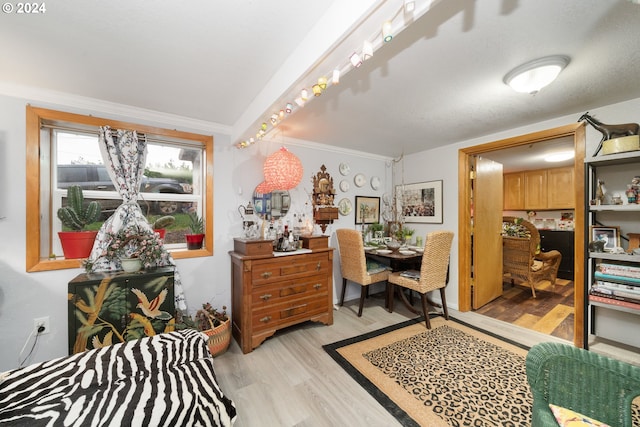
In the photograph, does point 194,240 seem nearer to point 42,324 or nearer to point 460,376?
point 42,324

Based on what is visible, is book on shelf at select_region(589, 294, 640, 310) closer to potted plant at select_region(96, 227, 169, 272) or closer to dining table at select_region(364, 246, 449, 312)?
dining table at select_region(364, 246, 449, 312)

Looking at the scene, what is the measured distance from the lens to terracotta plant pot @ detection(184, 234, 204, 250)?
2.48 meters

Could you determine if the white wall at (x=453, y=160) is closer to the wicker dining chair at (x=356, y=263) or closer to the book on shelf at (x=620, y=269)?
the book on shelf at (x=620, y=269)

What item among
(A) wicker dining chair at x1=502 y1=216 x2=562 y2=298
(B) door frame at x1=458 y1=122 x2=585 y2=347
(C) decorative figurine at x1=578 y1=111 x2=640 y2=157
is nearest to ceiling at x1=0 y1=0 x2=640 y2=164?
(C) decorative figurine at x1=578 y1=111 x2=640 y2=157

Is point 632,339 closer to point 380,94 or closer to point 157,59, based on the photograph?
point 380,94

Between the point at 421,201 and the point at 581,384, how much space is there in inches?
112

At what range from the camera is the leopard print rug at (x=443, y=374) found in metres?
1.55

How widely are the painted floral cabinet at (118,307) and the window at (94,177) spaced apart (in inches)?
16.9

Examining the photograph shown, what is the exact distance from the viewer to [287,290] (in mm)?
2459

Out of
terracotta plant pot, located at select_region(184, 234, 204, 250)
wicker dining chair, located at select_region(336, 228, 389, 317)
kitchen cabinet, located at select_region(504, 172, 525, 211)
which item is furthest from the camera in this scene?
kitchen cabinet, located at select_region(504, 172, 525, 211)

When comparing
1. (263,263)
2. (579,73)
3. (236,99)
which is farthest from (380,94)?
(263,263)

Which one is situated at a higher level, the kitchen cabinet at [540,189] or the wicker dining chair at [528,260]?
the kitchen cabinet at [540,189]

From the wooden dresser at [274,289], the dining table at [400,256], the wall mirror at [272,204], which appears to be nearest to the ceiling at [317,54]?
the wall mirror at [272,204]

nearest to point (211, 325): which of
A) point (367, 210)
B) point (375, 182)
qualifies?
point (367, 210)
